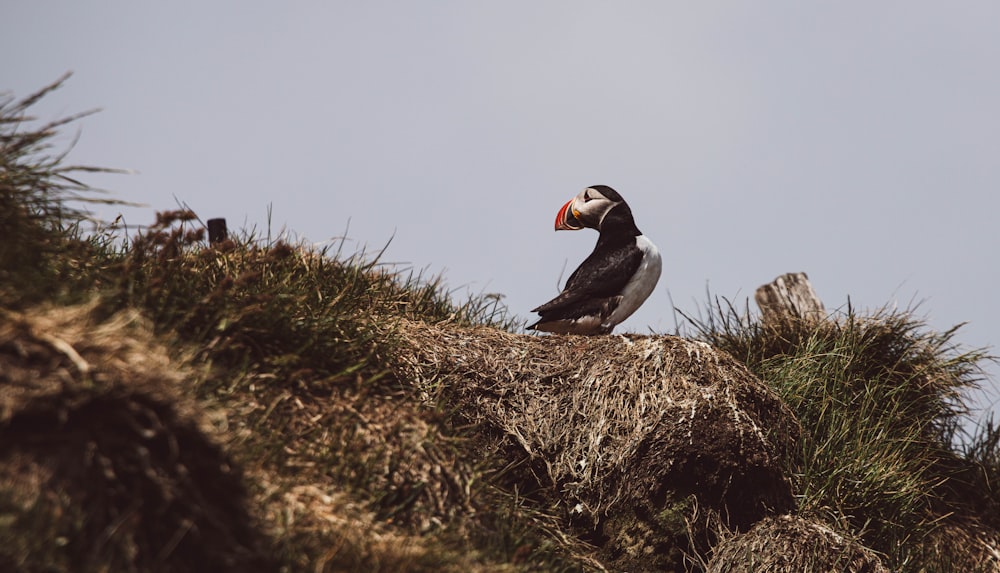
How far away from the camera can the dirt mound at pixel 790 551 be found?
20.9 ft

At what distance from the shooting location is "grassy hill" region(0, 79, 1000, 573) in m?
3.61

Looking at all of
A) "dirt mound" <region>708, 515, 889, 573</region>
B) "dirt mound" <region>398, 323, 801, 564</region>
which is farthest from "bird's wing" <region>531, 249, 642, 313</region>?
"dirt mound" <region>708, 515, 889, 573</region>

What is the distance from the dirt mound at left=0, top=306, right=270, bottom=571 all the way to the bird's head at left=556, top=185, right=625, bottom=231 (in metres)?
5.40

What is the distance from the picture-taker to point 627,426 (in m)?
6.50

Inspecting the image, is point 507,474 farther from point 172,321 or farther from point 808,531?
point 172,321

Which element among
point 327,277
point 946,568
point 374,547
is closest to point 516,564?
point 374,547

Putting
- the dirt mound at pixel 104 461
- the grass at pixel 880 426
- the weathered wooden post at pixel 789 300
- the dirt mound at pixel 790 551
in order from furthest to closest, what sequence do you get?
the weathered wooden post at pixel 789 300
the grass at pixel 880 426
the dirt mound at pixel 790 551
the dirt mound at pixel 104 461

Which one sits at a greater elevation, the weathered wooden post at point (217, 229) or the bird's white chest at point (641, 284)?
the weathered wooden post at point (217, 229)

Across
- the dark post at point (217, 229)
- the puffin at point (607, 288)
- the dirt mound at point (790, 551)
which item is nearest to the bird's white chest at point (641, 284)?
the puffin at point (607, 288)

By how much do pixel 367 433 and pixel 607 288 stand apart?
336cm

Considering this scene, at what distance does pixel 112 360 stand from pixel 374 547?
1.47m

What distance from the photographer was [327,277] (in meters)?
7.14

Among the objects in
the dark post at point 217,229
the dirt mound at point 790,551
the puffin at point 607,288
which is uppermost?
the dark post at point 217,229

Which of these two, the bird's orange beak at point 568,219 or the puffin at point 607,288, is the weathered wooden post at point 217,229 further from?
the bird's orange beak at point 568,219
